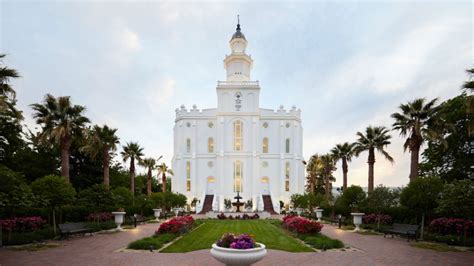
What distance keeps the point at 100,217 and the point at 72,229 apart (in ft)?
22.5

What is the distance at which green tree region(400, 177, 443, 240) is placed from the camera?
17844mm

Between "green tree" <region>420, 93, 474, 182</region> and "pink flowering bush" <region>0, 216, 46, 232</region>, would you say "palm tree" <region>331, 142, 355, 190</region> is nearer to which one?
"green tree" <region>420, 93, 474, 182</region>

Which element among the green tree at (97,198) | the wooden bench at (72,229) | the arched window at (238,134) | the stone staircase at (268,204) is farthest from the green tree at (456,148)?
the arched window at (238,134)

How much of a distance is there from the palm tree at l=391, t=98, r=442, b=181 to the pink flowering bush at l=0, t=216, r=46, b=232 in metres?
21.5

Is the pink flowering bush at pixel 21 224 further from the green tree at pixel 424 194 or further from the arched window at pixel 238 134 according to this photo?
the arched window at pixel 238 134

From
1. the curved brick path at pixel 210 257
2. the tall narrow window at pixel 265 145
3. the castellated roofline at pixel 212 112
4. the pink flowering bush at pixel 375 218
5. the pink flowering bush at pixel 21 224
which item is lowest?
the pink flowering bush at pixel 375 218

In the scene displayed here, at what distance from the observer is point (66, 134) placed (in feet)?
80.7

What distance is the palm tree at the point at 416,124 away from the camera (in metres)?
22.9

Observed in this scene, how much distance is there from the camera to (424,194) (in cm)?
1791

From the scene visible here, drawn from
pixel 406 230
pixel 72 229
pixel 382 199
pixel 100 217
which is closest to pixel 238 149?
pixel 100 217

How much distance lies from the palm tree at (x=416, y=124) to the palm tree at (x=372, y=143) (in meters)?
6.06

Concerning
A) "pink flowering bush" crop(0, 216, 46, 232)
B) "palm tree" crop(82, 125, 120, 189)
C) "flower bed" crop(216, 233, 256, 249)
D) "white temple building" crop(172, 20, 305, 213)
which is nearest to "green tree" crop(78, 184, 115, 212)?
"pink flowering bush" crop(0, 216, 46, 232)

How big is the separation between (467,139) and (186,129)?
3781cm

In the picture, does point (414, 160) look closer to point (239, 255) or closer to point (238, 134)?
point (239, 255)
